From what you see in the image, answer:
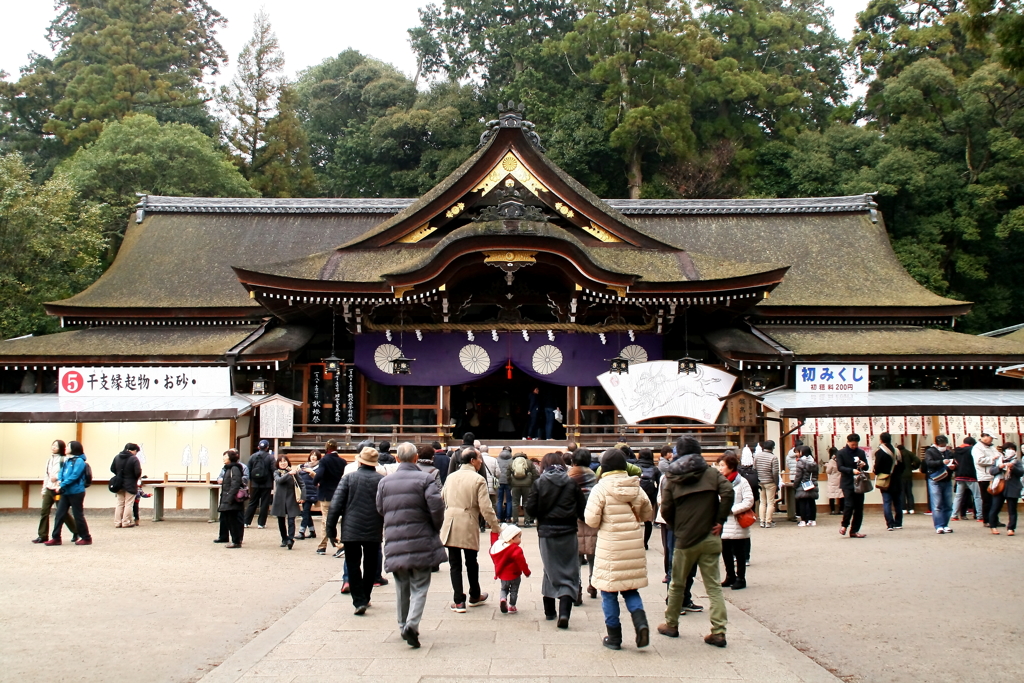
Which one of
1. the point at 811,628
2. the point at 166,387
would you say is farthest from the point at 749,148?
the point at 811,628

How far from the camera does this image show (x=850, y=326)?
69.2 feet

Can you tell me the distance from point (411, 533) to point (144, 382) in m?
11.4

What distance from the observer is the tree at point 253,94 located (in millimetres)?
44094

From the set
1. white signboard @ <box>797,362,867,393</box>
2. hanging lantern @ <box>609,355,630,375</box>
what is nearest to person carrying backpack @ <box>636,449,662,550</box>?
white signboard @ <box>797,362,867,393</box>

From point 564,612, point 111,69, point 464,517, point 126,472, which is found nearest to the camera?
point 564,612

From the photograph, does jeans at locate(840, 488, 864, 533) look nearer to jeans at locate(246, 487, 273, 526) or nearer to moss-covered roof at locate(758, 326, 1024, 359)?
moss-covered roof at locate(758, 326, 1024, 359)

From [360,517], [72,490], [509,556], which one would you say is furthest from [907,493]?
[72,490]

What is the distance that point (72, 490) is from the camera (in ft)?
38.7

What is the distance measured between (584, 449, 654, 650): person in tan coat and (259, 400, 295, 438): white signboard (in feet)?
36.2

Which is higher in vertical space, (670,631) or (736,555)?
(736,555)

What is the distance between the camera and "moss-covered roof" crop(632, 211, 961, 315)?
2136 cm

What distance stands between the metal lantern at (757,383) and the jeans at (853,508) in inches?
229

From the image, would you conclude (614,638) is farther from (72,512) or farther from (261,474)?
(72,512)

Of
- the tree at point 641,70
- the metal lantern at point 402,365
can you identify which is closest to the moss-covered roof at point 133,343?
the metal lantern at point 402,365
